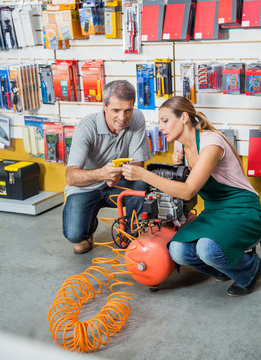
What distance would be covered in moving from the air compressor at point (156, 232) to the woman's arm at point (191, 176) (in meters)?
0.14

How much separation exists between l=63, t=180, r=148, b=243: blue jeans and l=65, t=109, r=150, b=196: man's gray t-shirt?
6cm

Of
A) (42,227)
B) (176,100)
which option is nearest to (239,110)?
(176,100)

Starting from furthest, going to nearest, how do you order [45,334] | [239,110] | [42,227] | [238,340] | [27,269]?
1. [42,227]
2. [239,110]
3. [27,269]
4. [45,334]
5. [238,340]

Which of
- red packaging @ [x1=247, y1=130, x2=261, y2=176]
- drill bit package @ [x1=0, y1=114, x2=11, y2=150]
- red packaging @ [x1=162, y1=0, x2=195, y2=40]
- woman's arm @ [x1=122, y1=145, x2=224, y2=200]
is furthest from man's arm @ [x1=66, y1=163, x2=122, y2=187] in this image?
drill bit package @ [x1=0, y1=114, x2=11, y2=150]

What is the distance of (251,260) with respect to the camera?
2596 mm

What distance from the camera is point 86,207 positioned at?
3227 millimetres

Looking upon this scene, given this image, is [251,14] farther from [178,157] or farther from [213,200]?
[213,200]

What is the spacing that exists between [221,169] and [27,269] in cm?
153

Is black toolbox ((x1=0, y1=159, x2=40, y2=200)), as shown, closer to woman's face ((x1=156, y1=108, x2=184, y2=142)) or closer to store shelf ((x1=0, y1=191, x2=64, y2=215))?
store shelf ((x1=0, y1=191, x2=64, y2=215))

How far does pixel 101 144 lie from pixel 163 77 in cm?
88

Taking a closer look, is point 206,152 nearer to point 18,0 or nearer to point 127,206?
point 127,206

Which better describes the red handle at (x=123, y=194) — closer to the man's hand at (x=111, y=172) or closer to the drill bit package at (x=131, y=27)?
the man's hand at (x=111, y=172)

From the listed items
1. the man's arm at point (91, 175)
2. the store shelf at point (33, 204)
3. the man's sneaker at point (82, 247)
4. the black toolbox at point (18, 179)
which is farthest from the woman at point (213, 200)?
the black toolbox at point (18, 179)

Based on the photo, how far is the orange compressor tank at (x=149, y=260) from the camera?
2.52m
